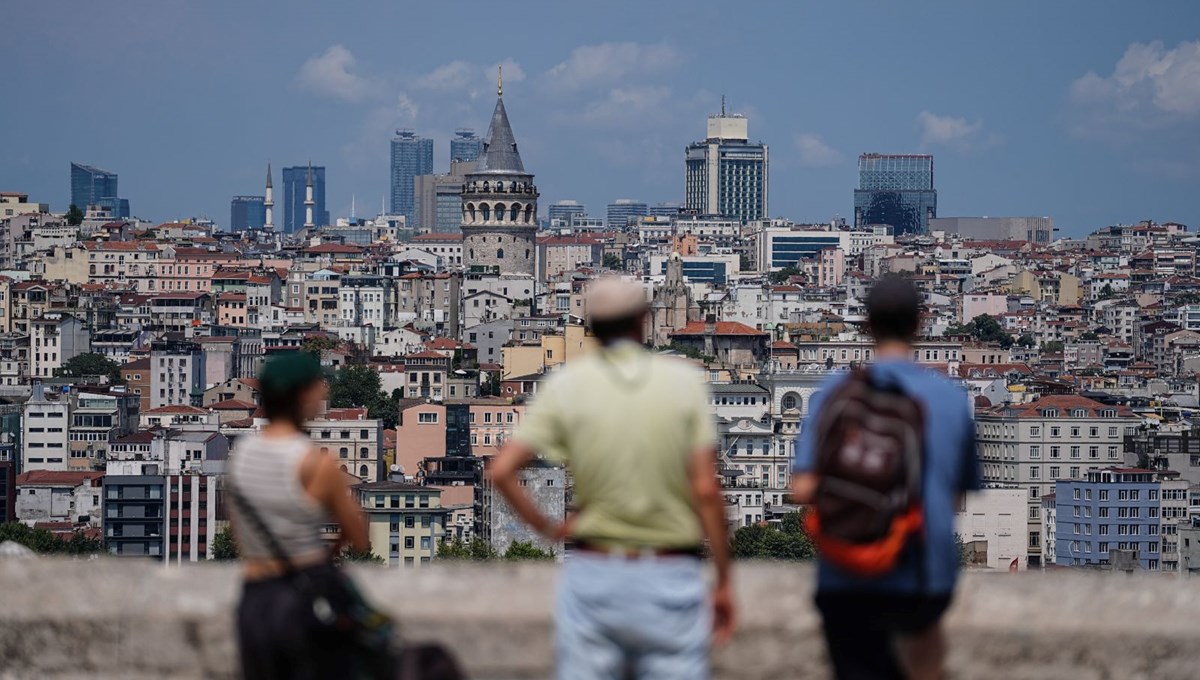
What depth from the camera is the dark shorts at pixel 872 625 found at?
4.58 meters

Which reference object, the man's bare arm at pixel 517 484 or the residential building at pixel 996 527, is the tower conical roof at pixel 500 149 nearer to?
the residential building at pixel 996 527

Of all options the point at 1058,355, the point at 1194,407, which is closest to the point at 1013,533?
the point at 1194,407

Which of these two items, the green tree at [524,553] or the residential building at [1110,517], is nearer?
the green tree at [524,553]

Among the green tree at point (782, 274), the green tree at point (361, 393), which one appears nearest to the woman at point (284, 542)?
the green tree at point (361, 393)

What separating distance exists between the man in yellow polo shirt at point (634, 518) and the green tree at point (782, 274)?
138455mm

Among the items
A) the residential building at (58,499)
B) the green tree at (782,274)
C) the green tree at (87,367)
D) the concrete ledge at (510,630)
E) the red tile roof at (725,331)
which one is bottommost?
the residential building at (58,499)

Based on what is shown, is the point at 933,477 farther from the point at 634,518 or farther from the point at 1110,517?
the point at 1110,517

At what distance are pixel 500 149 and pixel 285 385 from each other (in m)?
107

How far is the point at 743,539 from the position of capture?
54219 millimetres

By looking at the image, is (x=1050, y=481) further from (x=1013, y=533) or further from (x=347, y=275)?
(x=347, y=275)

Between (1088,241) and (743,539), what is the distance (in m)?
125

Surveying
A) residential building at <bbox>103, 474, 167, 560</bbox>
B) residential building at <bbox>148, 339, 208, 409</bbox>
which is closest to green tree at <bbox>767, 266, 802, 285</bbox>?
residential building at <bbox>148, 339, 208, 409</bbox>

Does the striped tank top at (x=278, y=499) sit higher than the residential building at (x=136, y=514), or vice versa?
the striped tank top at (x=278, y=499)

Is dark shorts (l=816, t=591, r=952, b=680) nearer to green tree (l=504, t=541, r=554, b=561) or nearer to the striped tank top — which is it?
the striped tank top
